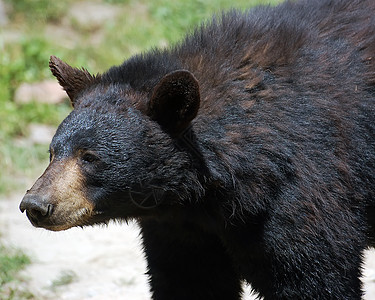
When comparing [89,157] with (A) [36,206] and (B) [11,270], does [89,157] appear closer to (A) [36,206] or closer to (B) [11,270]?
(A) [36,206]

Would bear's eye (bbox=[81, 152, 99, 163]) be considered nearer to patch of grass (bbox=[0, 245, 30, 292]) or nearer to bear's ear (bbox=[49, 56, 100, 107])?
bear's ear (bbox=[49, 56, 100, 107])

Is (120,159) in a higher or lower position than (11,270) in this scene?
lower

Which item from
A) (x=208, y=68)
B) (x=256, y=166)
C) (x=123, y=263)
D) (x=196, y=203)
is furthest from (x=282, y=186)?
(x=123, y=263)

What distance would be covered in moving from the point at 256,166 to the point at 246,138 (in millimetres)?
162

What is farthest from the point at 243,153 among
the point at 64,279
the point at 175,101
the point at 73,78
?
Result: the point at 64,279

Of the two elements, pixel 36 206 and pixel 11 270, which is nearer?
pixel 36 206

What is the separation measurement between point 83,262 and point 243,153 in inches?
125

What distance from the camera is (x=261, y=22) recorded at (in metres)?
4.89

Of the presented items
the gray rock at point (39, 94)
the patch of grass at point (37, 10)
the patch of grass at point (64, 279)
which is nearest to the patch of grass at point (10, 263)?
the patch of grass at point (64, 279)

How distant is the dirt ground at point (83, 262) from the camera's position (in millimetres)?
6517

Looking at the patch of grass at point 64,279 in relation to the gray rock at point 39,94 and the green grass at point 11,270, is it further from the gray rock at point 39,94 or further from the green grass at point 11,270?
the gray rock at point 39,94

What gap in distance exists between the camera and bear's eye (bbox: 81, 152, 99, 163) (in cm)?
430

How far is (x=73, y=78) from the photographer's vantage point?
4734 mm

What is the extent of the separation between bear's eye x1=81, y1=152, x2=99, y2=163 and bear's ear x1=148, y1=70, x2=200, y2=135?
0.39 m
